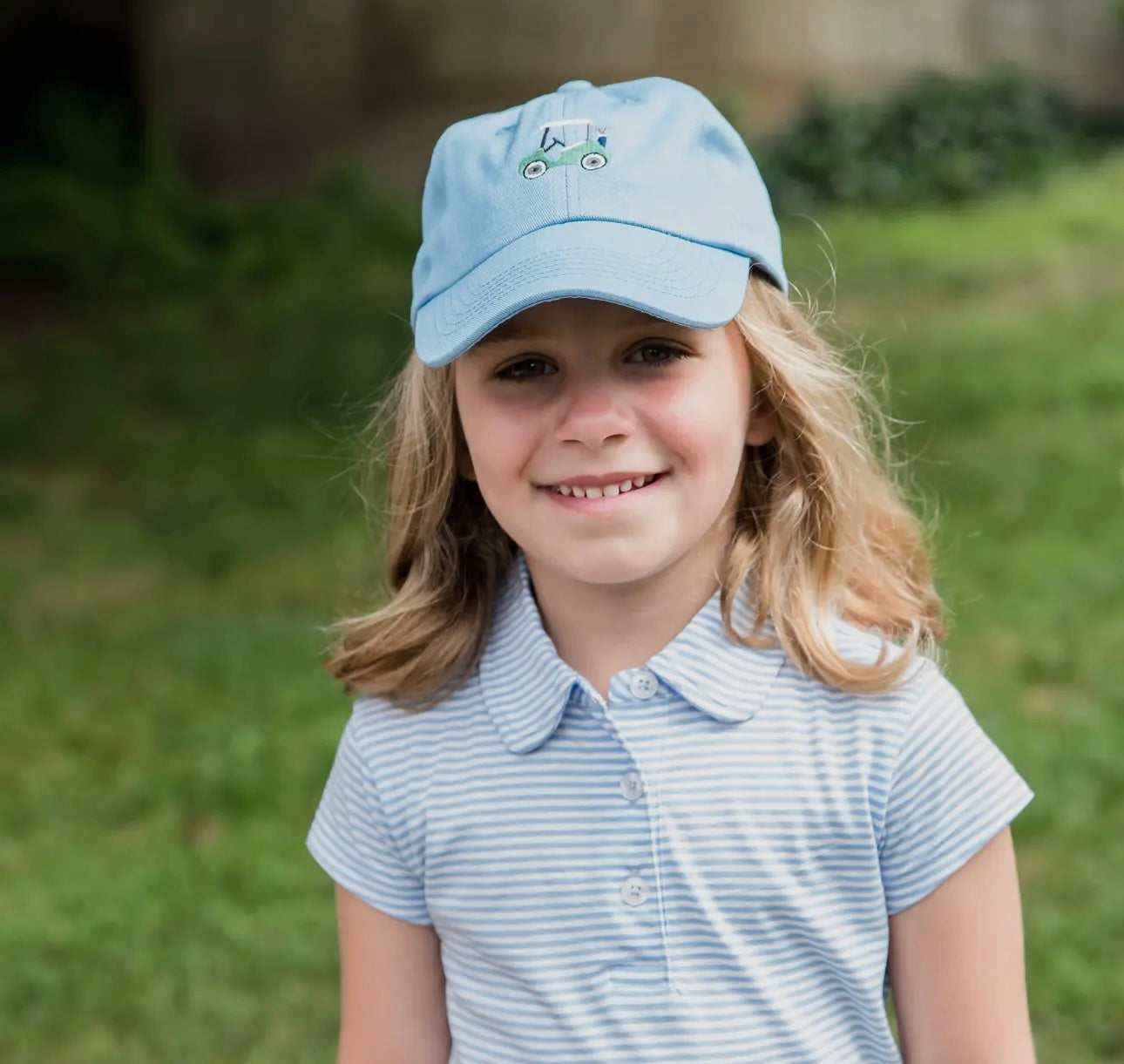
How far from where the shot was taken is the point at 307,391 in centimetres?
652

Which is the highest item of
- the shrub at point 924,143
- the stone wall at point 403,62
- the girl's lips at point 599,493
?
the stone wall at point 403,62

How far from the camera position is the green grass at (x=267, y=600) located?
3303 mm

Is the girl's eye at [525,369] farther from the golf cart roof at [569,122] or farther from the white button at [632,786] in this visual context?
the white button at [632,786]

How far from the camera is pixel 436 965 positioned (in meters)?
1.88

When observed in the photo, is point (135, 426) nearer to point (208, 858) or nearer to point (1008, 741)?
point (208, 858)

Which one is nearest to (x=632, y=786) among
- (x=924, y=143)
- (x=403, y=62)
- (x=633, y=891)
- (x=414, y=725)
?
(x=633, y=891)

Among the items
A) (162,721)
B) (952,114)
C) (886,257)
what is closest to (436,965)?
(162,721)

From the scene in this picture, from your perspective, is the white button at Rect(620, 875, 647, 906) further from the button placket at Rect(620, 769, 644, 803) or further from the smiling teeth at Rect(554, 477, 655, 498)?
the smiling teeth at Rect(554, 477, 655, 498)

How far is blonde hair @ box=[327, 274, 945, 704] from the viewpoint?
1.77 m

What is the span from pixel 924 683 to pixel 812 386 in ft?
1.10

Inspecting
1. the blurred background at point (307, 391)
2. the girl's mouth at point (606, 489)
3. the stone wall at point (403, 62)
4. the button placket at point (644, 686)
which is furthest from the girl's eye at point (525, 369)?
the stone wall at point (403, 62)

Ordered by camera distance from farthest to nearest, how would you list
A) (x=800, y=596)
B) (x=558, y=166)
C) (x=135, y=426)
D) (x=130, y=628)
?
1. (x=135, y=426)
2. (x=130, y=628)
3. (x=800, y=596)
4. (x=558, y=166)

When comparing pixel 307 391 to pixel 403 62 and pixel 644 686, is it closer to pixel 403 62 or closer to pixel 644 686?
pixel 403 62

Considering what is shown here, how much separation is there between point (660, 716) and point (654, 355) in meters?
0.36
